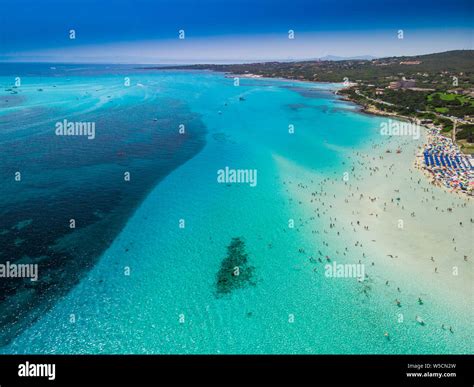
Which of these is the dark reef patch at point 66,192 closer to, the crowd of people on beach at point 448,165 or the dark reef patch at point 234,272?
the dark reef patch at point 234,272

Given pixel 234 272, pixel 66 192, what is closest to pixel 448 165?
pixel 234 272

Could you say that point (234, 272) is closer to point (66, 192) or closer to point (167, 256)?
point (167, 256)

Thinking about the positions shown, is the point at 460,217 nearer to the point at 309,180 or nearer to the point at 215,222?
the point at 309,180

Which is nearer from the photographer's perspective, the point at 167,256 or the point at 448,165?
the point at 167,256

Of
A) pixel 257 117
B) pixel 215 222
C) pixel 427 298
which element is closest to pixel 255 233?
pixel 215 222

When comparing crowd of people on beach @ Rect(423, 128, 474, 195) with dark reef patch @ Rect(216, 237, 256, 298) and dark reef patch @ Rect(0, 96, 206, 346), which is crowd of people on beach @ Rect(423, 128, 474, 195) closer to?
dark reef patch @ Rect(216, 237, 256, 298)

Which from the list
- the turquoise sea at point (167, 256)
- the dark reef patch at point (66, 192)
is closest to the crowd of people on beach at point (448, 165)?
the turquoise sea at point (167, 256)
